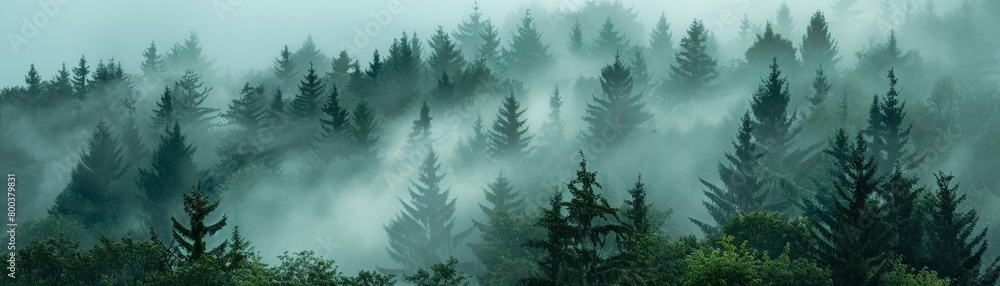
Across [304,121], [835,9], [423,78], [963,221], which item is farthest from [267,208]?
[835,9]

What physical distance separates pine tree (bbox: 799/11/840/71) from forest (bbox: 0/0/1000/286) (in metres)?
0.28

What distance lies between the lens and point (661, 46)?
446 feet

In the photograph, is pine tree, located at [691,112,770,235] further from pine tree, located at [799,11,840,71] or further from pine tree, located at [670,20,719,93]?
pine tree, located at [799,11,840,71]

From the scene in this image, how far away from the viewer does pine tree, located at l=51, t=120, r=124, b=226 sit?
8812cm

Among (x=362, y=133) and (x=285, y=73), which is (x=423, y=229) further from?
(x=285, y=73)

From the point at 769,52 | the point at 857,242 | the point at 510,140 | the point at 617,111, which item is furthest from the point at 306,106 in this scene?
the point at 857,242

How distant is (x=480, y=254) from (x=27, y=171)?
78680 millimetres

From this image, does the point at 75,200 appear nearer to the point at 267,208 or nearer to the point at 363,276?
the point at 267,208

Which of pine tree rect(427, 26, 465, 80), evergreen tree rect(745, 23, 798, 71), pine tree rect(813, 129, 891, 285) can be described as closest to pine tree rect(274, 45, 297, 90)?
pine tree rect(427, 26, 465, 80)

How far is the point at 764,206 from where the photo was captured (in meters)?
59.3

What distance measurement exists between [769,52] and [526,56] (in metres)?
36.3

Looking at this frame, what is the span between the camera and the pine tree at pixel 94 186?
8812 cm

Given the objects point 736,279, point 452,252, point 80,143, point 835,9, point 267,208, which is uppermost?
point 835,9

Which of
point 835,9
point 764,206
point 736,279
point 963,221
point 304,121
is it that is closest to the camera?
point 736,279
